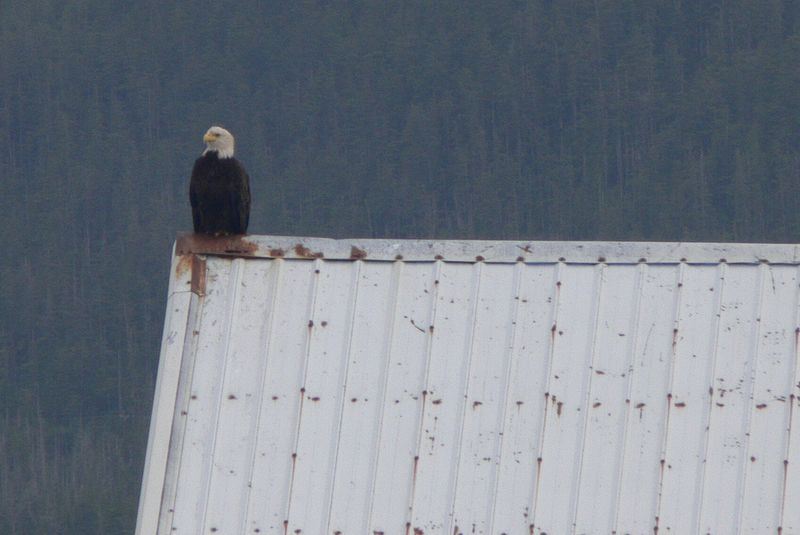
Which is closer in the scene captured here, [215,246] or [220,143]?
[215,246]

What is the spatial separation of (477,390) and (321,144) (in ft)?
295

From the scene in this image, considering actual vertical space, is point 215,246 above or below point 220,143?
below

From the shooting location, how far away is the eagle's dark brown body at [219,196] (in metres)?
8.12

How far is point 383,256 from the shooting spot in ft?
18.8

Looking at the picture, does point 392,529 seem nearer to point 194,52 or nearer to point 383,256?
point 383,256

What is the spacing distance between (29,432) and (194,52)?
133 feet

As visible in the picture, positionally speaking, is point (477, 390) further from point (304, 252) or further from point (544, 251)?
point (304, 252)

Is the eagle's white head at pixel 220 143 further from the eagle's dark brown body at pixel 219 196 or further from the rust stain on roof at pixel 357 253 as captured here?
the rust stain on roof at pixel 357 253

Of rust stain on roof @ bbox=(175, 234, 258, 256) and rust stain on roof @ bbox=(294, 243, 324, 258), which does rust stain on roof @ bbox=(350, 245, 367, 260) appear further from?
rust stain on roof @ bbox=(175, 234, 258, 256)

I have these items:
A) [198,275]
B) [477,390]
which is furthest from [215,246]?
[477,390]

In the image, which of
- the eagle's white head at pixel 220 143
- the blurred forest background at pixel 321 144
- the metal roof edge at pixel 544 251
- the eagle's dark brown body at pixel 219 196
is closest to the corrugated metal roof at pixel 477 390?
the metal roof edge at pixel 544 251

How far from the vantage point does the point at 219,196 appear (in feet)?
27.2

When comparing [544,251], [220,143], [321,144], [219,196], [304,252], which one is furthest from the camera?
[321,144]

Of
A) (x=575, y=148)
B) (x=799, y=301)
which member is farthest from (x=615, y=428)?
(x=575, y=148)
